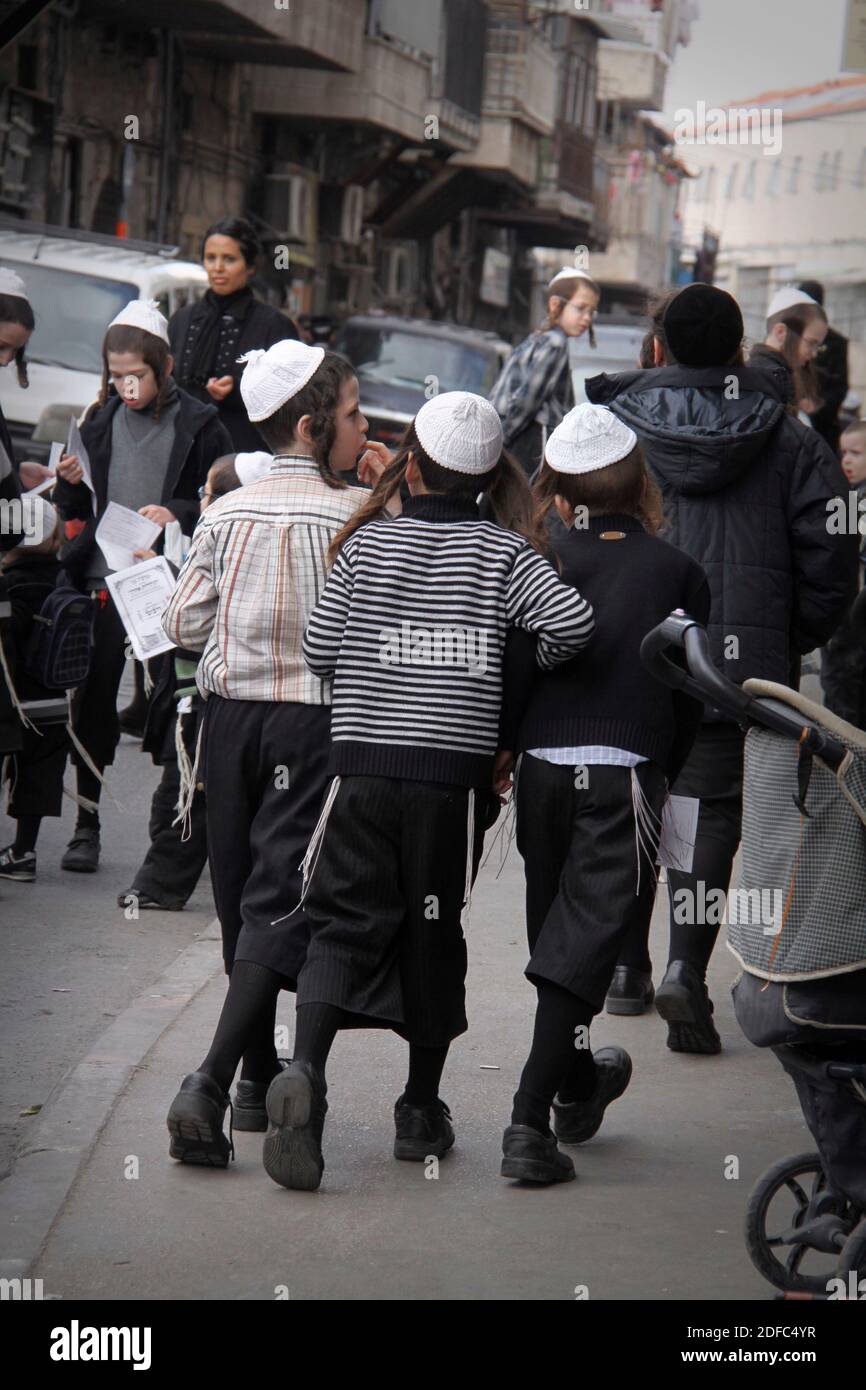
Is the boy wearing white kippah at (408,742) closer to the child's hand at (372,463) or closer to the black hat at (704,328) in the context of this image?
the child's hand at (372,463)

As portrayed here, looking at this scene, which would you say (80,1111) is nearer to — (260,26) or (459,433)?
(459,433)

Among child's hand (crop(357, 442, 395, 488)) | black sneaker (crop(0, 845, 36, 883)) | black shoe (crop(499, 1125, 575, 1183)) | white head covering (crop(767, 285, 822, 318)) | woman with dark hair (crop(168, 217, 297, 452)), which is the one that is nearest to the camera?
black shoe (crop(499, 1125, 575, 1183))

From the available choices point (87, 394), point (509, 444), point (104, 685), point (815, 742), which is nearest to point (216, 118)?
point (87, 394)

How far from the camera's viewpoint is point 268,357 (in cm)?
485

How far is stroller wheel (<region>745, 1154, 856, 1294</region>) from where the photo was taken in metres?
3.81

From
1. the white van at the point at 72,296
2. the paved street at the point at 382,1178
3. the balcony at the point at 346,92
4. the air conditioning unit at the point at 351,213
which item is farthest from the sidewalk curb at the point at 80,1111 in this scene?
the air conditioning unit at the point at 351,213

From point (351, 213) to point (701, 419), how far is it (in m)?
27.2

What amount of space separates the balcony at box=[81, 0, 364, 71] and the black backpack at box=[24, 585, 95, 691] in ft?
50.9

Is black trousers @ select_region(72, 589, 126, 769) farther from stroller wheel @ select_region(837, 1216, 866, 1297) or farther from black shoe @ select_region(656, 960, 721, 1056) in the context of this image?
stroller wheel @ select_region(837, 1216, 866, 1297)

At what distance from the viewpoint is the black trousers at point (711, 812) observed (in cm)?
573

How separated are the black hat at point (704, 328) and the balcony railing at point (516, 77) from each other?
29154 mm

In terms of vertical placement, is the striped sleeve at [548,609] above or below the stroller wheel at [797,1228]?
above

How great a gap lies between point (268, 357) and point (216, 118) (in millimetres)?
22702

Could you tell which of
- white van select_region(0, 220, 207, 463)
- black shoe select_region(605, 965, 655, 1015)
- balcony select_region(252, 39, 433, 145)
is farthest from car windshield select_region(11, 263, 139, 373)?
black shoe select_region(605, 965, 655, 1015)
